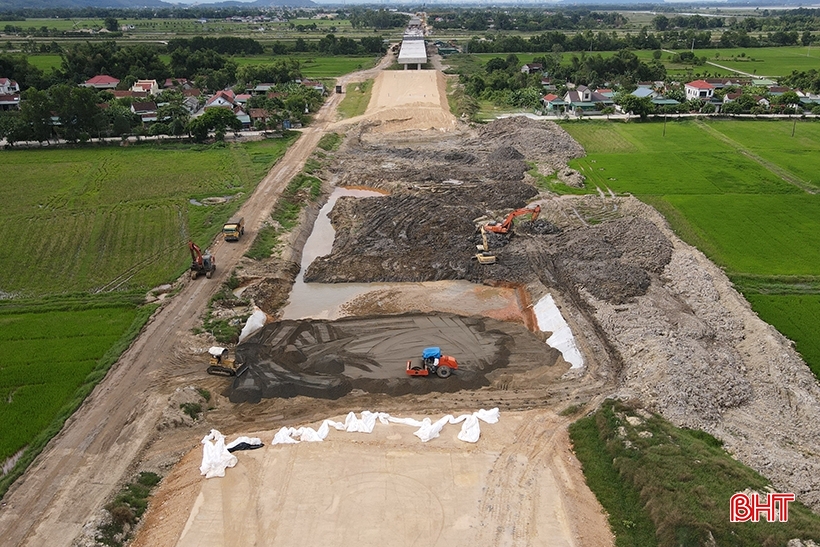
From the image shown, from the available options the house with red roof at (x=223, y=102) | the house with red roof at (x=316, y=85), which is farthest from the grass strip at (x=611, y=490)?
the house with red roof at (x=316, y=85)

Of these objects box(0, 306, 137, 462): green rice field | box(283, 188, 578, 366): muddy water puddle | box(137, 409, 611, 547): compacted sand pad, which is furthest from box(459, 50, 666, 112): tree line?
box(137, 409, 611, 547): compacted sand pad

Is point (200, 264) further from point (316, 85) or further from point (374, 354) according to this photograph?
point (316, 85)

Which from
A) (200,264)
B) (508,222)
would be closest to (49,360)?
(200,264)

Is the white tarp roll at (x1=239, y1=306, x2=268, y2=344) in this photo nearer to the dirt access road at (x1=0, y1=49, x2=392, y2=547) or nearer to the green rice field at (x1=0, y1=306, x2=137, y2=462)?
the dirt access road at (x1=0, y1=49, x2=392, y2=547)

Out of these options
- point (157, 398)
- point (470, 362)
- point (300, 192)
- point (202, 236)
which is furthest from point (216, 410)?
point (300, 192)

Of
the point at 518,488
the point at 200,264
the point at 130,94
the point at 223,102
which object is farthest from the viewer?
the point at 130,94
